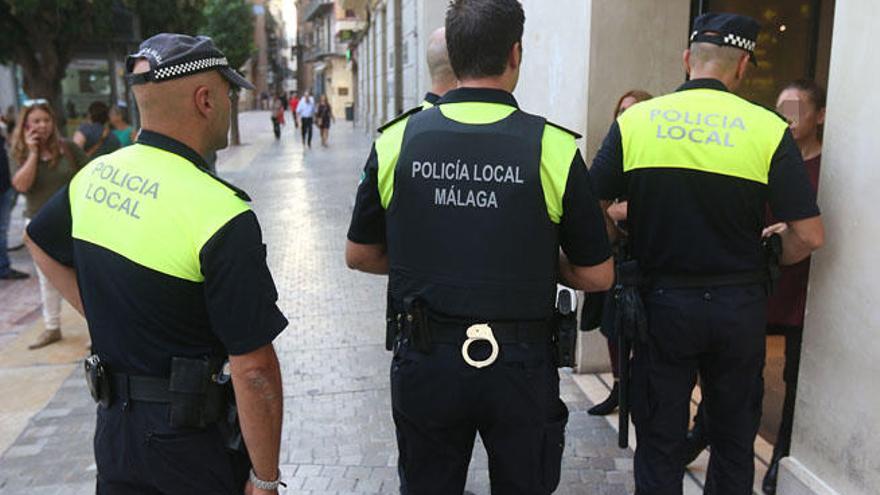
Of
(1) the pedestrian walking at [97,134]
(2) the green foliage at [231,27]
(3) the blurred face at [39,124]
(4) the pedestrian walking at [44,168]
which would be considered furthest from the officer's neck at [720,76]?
(2) the green foliage at [231,27]

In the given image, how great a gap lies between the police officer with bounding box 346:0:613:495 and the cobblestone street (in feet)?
4.79

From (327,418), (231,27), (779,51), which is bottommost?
(327,418)

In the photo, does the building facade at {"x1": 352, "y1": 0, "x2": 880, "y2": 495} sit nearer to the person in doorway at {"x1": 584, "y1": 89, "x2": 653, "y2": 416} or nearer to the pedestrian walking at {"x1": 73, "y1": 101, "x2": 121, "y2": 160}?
the person in doorway at {"x1": 584, "y1": 89, "x2": 653, "y2": 416}

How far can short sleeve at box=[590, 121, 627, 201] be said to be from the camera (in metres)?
2.90

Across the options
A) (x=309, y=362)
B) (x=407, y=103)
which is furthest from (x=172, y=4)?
A: (x=309, y=362)

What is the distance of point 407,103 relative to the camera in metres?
15.3

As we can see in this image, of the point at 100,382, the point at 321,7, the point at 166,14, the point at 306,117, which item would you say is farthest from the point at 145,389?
the point at 321,7

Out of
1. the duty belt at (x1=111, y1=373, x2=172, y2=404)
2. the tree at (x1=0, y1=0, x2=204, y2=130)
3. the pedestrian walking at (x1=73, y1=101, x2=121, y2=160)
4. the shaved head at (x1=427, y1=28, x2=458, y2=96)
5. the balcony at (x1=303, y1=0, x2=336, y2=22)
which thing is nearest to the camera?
the duty belt at (x1=111, y1=373, x2=172, y2=404)

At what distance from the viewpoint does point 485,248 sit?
2189 millimetres

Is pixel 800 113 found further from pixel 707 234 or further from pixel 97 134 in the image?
pixel 97 134

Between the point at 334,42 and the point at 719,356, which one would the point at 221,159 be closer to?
the point at 719,356

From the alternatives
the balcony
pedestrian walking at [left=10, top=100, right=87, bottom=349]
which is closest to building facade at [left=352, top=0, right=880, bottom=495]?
pedestrian walking at [left=10, top=100, right=87, bottom=349]

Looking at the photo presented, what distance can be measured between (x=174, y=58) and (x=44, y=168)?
196 inches

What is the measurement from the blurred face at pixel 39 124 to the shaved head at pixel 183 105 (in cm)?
468
